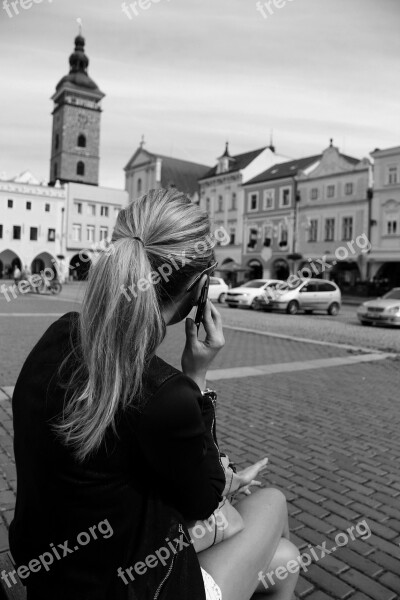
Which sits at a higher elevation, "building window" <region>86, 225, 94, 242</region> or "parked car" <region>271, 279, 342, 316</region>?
"building window" <region>86, 225, 94, 242</region>

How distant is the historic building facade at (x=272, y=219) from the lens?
145 feet

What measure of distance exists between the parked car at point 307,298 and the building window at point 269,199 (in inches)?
988

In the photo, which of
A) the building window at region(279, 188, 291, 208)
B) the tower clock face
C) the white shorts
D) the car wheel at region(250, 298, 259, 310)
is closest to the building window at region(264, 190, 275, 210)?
the building window at region(279, 188, 291, 208)

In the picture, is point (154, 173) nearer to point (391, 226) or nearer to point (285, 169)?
point (285, 169)

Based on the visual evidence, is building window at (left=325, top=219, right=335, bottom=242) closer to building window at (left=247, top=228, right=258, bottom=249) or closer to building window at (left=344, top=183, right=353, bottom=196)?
building window at (left=344, top=183, right=353, bottom=196)

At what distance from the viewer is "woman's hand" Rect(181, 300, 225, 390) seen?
1820mm

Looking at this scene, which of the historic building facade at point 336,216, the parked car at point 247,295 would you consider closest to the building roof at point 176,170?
the historic building facade at point 336,216

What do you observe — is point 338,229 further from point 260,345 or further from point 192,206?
point 192,206

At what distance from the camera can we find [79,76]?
7844 cm

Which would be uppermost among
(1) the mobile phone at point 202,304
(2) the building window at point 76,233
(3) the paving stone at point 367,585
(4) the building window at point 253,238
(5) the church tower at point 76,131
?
(5) the church tower at point 76,131

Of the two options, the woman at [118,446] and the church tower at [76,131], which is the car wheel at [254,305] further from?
the church tower at [76,131]

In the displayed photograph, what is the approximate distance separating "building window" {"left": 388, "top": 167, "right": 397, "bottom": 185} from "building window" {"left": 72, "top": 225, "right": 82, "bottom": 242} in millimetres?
38679

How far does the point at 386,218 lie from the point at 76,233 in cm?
3894

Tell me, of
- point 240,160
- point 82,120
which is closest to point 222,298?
point 240,160
